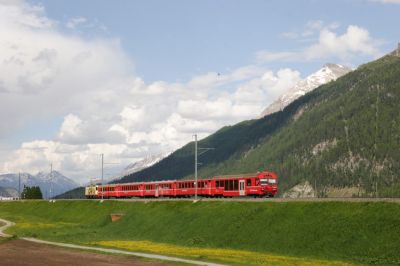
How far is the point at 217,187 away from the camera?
90.0m

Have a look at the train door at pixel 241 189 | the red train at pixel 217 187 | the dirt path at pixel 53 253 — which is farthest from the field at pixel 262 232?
the red train at pixel 217 187

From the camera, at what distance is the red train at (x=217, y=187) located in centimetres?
8212

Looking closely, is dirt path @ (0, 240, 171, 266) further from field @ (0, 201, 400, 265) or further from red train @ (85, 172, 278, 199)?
red train @ (85, 172, 278, 199)

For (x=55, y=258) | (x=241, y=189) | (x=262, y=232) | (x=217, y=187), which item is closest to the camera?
(x=55, y=258)

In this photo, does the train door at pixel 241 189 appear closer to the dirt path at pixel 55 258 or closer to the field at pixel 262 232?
the field at pixel 262 232

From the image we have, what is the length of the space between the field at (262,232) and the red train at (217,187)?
27.3ft

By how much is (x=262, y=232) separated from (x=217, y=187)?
3237 centimetres

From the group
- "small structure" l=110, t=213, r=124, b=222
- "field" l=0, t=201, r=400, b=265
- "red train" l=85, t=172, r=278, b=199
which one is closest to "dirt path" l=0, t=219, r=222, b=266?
"field" l=0, t=201, r=400, b=265

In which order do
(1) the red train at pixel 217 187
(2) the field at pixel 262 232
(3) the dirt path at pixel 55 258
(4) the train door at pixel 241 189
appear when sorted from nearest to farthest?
(3) the dirt path at pixel 55 258, (2) the field at pixel 262 232, (1) the red train at pixel 217 187, (4) the train door at pixel 241 189

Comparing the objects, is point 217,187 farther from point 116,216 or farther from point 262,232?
point 262,232

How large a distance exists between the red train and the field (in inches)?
328

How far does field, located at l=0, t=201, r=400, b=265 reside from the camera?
46.2 m

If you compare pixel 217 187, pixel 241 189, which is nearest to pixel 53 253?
pixel 241 189

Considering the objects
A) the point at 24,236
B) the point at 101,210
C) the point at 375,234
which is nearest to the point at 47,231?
the point at 24,236
